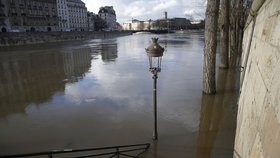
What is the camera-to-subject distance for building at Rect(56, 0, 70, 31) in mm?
107650

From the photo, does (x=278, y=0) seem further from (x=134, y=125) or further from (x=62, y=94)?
(x=62, y=94)

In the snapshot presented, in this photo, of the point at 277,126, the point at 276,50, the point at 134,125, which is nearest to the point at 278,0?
the point at 276,50

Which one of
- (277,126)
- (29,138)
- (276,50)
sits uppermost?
(276,50)

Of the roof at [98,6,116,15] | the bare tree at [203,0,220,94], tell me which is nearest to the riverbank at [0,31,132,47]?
the bare tree at [203,0,220,94]

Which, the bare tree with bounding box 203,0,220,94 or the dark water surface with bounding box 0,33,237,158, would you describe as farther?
the bare tree with bounding box 203,0,220,94

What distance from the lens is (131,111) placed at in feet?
34.2

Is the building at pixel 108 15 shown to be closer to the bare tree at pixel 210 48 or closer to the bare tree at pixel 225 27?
the bare tree at pixel 225 27

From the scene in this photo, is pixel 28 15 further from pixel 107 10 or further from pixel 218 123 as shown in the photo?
pixel 218 123

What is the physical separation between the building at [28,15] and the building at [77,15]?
21.1 metres

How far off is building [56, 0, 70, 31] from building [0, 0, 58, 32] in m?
7.53

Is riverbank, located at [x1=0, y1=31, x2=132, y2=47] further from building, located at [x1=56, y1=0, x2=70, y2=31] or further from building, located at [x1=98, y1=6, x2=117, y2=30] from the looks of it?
building, located at [x1=98, y1=6, x2=117, y2=30]

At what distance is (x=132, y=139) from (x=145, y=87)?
641 cm

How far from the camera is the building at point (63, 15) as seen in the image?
107650mm

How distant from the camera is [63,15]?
113 m
